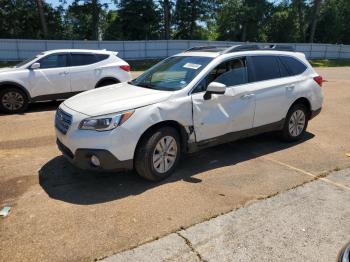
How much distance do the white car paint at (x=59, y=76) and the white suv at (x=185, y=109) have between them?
172 inches

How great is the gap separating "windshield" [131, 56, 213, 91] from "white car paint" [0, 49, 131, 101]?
436cm

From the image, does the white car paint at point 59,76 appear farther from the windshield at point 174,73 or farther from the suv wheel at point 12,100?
the windshield at point 174,73

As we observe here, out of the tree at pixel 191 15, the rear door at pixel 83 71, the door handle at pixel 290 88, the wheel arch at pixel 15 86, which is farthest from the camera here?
the tree at pixel 191 15

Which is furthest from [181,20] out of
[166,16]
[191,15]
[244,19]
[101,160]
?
[101,160]

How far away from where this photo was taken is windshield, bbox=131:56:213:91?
5.62 m

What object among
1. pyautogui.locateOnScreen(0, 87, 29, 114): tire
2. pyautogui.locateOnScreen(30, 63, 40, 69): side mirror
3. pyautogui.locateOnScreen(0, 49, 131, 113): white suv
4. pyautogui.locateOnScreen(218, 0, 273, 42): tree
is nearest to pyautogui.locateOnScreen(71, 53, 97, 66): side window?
pyautogui.locateOnScreen(0, 49, 131, 113): white suv

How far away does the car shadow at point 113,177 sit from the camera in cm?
Answer: 486

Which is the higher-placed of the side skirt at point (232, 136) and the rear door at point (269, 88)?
the rear door at point (269, 88)

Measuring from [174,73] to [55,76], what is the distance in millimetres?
5046

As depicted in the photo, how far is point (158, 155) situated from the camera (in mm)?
5160

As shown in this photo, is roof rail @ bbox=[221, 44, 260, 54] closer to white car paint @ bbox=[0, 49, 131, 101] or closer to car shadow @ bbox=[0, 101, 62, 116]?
white car paint @ bbox=[0, 49, 131, 101]

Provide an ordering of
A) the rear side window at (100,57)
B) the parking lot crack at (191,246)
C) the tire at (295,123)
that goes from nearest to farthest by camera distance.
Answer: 1. the parking lot crack at (191,246)
2. the tire at (295,123)
3. the rear side window at (100,57)

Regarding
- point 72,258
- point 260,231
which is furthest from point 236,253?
point 72,258

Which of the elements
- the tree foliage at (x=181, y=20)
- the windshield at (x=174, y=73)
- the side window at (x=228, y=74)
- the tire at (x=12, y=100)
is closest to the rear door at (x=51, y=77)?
the tire at (x=12, y=100)
